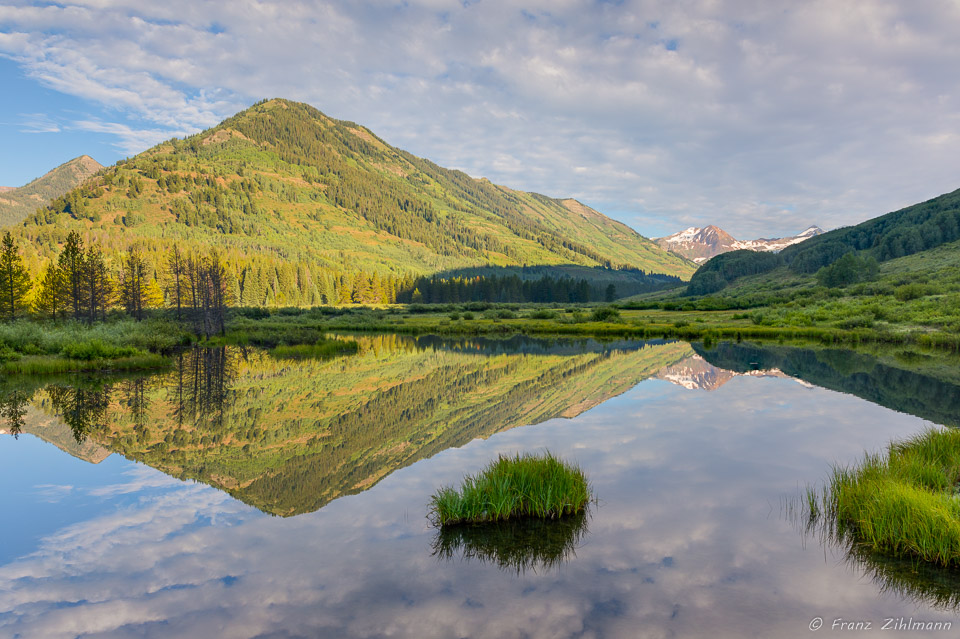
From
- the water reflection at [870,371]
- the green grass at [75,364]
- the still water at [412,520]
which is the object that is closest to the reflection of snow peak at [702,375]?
the water reflection at [870,371]

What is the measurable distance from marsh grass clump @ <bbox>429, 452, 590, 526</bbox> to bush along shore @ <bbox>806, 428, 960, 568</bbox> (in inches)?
175

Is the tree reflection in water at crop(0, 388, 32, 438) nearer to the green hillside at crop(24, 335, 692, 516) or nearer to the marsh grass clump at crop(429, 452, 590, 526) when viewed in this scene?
the green hillside at crop(24, 335, 692, 516)

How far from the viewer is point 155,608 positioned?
668 cm

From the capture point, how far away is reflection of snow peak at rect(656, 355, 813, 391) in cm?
2694

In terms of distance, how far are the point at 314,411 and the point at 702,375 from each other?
72.0 ft

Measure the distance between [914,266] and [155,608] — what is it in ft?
Answer: 409

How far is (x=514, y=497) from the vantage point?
9484 millimetres

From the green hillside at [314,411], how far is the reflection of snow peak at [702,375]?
4.73 ft

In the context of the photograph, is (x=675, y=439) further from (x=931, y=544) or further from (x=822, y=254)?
(x=822, y=254)

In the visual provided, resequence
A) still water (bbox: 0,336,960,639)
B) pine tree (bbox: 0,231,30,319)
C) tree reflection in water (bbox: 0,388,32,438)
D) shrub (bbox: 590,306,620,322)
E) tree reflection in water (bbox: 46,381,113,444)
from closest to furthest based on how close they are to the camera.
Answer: still water (bbox: 0,336,960,639)
tree reflection in water (bbox: 46,381,113,444)
tree reflection in water (bbox: 0,388,32,438)
pine tree (bbox: 0,231,30,319)
shrub (bbox: 590,306,620,322)

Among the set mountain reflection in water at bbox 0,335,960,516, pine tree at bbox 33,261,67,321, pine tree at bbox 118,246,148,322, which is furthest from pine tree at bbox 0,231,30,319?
mountain reflection in water at bbox 0,335,960,516

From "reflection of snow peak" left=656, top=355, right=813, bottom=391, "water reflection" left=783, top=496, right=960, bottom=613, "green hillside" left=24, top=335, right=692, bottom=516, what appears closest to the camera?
"water reflection" left=783, top=496, right=960, bottom=613

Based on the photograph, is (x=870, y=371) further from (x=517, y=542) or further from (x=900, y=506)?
(x=517, y=542)

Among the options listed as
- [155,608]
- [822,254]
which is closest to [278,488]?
[155,608]
